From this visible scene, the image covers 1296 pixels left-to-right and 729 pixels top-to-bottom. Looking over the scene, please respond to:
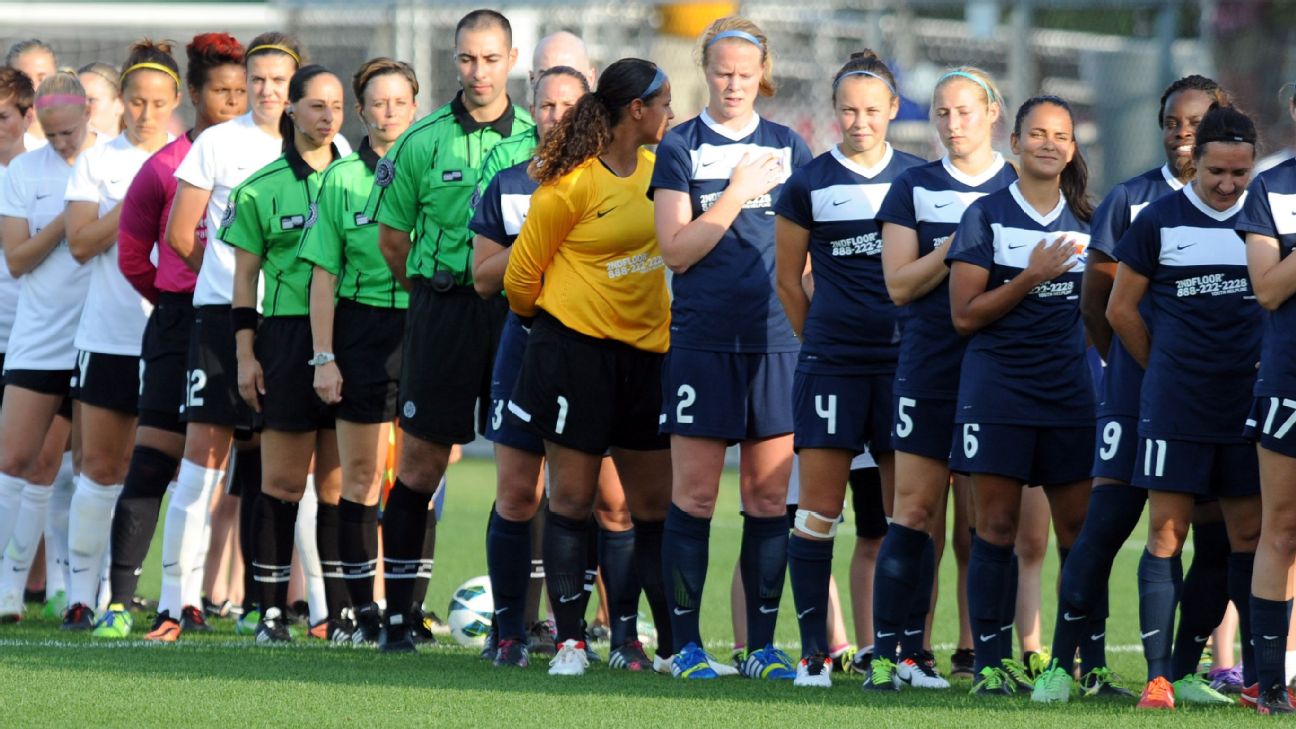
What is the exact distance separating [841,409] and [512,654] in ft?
4.79

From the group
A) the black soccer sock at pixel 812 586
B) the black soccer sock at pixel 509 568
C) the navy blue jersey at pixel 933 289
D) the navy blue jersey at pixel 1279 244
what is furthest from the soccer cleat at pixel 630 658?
the navy blue jersey at pixel 1279 244

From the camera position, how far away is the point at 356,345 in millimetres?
7652

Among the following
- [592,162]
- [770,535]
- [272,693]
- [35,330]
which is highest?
[592,162]

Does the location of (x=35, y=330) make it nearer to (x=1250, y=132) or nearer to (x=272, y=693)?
(x=272, y=693)

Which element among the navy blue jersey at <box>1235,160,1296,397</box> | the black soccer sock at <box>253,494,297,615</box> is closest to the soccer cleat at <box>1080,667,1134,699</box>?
the navy blue jersey at <box>1235,160,1296,397</box>

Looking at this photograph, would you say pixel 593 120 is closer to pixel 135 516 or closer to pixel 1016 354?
pixel 1016 354

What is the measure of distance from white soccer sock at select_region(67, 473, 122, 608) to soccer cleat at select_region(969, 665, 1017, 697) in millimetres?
3820

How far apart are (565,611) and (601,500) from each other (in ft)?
1.88

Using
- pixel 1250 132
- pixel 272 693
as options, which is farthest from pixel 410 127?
pixel 1250 132

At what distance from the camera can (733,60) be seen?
260 inches

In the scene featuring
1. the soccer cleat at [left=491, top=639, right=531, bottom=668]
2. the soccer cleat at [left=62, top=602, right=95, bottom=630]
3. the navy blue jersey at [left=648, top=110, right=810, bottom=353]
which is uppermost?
the navy blue jersey at [left=648, top=110, right=810, bottom=353]

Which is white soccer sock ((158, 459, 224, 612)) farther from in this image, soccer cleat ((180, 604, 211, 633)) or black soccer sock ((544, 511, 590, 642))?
black soccer sock ((544, 511, 590, 642))

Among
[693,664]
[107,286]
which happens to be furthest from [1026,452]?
[107,286]

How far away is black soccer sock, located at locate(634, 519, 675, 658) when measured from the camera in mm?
6898
